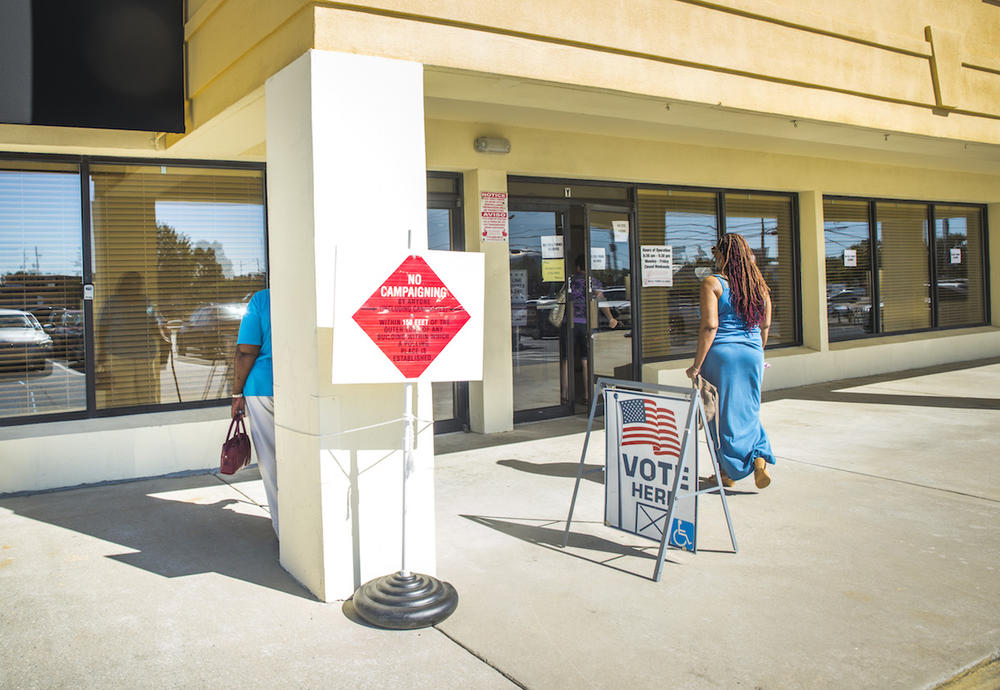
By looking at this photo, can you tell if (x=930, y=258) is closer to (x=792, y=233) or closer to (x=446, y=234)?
(x=792, y=233)

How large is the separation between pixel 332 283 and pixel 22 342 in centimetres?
389

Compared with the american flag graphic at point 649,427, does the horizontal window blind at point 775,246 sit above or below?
above

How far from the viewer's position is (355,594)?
3.81m

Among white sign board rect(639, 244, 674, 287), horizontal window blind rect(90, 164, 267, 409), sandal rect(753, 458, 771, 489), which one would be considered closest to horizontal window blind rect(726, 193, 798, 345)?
white sign board rect(639, 244, 674, 287)

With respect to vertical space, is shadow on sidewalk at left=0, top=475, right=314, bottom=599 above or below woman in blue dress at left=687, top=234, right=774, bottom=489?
below

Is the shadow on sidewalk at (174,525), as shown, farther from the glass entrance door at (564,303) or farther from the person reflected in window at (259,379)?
the glass entrance door at (564,303)

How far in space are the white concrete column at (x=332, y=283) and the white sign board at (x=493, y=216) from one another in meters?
3.67

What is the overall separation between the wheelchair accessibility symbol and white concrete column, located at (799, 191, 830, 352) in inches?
292

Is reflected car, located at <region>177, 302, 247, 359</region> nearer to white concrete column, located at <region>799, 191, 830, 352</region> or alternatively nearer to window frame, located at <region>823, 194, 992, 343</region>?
white concrete column, located at <region>799, 191, 830, 352</region>

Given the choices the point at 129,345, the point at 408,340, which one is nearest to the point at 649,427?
the point at 408,340

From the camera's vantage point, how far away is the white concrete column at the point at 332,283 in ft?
12.4

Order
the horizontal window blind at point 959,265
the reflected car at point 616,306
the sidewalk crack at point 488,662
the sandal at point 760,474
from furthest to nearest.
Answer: the horizontal window blind at point 959,265
the reflected car at point 616,306
the sandal at point 760,474
the sidewalk crack at point 488,662

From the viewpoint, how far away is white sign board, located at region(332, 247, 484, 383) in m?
3.56

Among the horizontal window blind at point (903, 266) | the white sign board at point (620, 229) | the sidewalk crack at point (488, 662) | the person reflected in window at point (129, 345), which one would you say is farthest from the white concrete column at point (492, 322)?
the horizontal window blind at point (903, 266)
